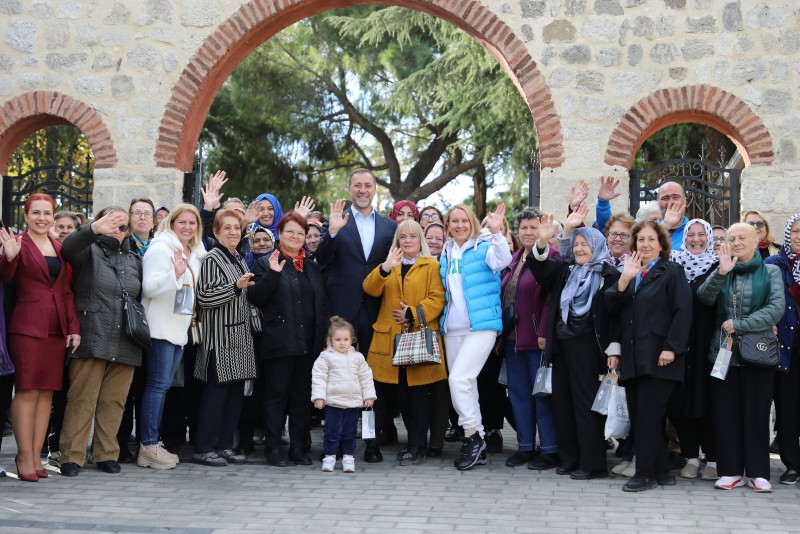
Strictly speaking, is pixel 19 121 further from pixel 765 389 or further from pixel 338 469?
pixel 765 389

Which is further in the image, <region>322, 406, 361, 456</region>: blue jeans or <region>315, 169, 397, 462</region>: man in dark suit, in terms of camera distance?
<region>315, 169, 397, 462</region>: man in dark suit

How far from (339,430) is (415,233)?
143 centimetres

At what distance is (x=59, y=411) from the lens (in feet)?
20.3

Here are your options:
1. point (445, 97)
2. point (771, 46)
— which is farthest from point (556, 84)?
point (445, 97)

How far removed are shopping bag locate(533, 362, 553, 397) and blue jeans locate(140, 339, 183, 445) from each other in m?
2.36

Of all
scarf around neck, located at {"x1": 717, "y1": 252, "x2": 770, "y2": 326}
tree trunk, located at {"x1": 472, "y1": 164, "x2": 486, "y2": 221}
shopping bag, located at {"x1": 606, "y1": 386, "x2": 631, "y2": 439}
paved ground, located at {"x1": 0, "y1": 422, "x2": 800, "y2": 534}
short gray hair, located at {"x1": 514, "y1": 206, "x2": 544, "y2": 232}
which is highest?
tree trunk, located at {"x1": 472, "y1": 164, "x2": 486, "y2": 221}

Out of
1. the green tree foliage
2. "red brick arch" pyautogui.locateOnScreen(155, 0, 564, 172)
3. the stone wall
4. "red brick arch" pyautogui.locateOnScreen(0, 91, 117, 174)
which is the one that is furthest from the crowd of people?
the green tree foliage

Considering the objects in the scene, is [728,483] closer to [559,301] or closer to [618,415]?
[618,415]

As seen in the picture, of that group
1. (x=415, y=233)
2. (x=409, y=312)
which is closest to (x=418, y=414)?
(x=409, y=312)

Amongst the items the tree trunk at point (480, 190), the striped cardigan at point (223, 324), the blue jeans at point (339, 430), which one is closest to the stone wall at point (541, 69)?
the striped cardigan at point (223, 324)

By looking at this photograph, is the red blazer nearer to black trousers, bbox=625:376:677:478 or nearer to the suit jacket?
the suit jacket

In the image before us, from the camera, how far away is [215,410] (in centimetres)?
617

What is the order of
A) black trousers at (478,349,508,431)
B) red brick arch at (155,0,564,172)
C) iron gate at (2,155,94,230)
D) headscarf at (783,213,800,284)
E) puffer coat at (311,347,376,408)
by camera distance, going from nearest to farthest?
headscarf at (783,213,800,284)
puffer coat at (311,347,376,408)
black trousers at (478,349,508,431)
red brick arch at (155,0,564,172)
iron gate at (2,155,94,230)

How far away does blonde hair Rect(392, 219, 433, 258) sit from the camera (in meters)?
6.45
